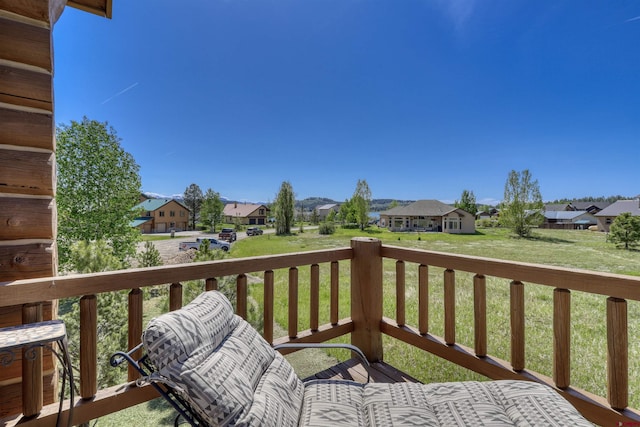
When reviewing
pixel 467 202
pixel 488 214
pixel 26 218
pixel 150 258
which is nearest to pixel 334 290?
pixel 26 218

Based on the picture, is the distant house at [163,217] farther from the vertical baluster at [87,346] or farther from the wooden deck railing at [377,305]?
the vertical baluster at [87,346]

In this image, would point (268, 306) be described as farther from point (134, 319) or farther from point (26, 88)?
point (26, 88)

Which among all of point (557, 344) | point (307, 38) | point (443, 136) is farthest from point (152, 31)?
point (443, 136)

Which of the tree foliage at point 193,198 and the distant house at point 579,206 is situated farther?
the tree foliage at point 193,198

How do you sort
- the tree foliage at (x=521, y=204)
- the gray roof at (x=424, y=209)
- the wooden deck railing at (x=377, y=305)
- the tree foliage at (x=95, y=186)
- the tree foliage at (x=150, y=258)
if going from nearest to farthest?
the wooden deck railing at (x=377, y=305) < the tree foliage at (x=150, y=258) < the tree foliage at (x=95, y=186) < the tree foliage at (x=521, y=204) < the gray roof at (x=424, y=209)

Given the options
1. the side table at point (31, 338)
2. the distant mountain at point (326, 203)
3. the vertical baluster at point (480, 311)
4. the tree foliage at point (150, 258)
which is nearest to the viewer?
the side table at point (31, 338)

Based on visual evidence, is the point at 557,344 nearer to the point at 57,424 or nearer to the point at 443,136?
the point at 57,424

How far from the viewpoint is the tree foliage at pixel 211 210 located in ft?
24.3

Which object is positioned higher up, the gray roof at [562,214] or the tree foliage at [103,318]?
the gray roof at [562,214]

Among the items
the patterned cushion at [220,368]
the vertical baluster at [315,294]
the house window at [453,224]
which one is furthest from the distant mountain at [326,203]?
the patterned cushion at [220,368]

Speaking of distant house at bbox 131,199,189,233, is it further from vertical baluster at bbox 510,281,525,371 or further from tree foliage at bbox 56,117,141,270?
vertical baluster at bbox 510,281,525,371

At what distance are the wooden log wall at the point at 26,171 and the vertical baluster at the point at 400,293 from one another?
2.14 meters

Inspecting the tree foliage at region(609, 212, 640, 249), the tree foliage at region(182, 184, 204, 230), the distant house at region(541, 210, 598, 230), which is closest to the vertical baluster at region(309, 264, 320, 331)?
the tree foliage at region(182, 184, 204, 230)

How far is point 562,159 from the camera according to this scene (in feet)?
32.0
